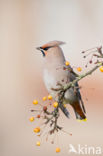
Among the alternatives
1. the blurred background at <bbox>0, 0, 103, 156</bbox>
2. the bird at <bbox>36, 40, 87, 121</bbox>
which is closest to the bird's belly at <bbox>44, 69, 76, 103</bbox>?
the bird at <bbox>36, 40, 87, 121</bbox>

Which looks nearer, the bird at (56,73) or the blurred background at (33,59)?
the bird at (56,73)

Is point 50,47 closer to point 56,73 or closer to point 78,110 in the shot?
point 56,73

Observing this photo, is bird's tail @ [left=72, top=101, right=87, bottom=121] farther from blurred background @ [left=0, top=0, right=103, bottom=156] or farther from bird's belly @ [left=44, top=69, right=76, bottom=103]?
blurred background @ [left=0, top=0, right=103, bottom=156]

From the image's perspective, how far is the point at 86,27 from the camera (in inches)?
190

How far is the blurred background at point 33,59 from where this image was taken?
13.9 ft

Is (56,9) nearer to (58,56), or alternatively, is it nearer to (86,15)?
(86,15)

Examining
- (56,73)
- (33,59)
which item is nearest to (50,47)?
(56,73)

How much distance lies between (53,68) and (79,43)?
2546 mm

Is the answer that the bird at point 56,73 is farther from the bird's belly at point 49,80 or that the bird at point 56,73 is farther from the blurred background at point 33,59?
the blurred background at point 33,59

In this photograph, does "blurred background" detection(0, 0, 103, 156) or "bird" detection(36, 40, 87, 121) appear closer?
"bird" detection(36, 40, 87, 121)

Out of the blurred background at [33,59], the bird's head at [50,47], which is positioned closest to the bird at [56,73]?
the bird's head at [50,47]

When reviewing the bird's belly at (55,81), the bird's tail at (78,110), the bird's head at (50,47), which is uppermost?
the bird's head at (50,47)

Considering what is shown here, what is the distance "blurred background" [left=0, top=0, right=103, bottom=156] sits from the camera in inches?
166

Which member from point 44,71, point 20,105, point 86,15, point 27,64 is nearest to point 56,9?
point 86,15
